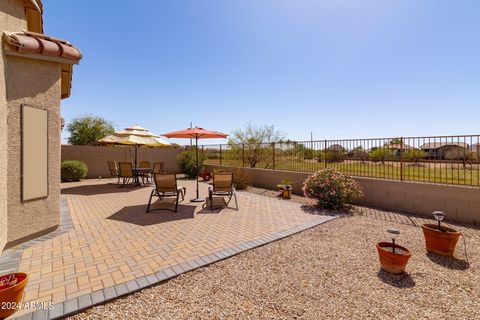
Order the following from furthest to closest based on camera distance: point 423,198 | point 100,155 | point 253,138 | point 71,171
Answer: point 253,138 < point 100,155 < point 71,171 < point 423,198

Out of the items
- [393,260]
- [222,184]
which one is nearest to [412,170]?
[393,260]

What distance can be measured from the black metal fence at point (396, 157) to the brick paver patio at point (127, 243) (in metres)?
2.75

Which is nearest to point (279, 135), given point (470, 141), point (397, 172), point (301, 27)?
point (301, 27)

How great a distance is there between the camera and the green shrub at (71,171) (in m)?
11.4

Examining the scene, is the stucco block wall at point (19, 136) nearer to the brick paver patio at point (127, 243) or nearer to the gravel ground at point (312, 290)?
the brick paver patio at point (127, 243)

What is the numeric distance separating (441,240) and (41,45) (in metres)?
7.86

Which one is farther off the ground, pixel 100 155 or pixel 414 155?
pixel 100 155

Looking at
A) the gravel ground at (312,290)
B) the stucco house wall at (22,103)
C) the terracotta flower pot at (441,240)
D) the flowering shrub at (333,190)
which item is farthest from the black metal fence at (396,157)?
the stucco house wall at (22,103)

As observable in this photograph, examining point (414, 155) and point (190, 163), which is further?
point (190, 163)

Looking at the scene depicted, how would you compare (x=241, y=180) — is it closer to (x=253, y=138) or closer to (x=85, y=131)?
(x=253, y=138)

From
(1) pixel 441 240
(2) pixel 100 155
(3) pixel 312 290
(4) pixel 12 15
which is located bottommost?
(3) pixel 312 290

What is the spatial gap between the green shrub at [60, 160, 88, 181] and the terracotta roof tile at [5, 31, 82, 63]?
Answer: 9.47 meters

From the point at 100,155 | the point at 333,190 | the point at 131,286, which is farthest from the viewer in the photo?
the point at 100,155

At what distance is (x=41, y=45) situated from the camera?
3816 millimetres
